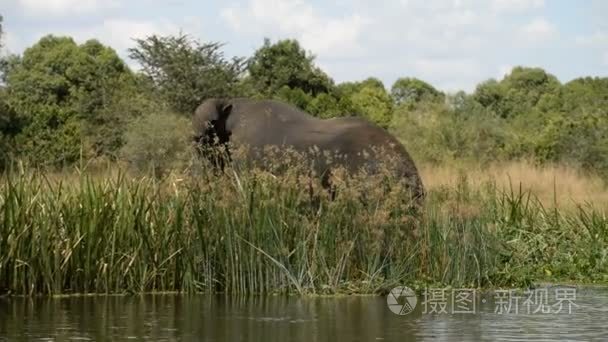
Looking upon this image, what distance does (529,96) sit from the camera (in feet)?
186

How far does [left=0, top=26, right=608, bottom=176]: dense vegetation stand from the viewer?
29469 millimetres

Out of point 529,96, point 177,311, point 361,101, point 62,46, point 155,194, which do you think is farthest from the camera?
point 529,96

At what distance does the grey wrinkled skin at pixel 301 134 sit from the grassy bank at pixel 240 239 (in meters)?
0.85

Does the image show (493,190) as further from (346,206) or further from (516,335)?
(516,335)

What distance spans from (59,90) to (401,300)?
3334 cm

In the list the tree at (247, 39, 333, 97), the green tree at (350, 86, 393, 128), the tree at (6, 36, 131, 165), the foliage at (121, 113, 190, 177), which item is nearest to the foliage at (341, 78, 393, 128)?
the green tree at (350, 86, 393, 128)

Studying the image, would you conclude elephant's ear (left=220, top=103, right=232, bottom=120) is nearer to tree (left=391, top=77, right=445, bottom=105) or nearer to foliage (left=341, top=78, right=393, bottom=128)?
foliage (left=341, top=78, right=393, bottom=128)

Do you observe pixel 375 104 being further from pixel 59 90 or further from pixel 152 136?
pixel 152 136

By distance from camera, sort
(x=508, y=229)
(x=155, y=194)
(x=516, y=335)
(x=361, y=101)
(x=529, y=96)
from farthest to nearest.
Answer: (x=529, y=96), (x=361, y=101), (x=508, y=229), (x=155, y=194), (x=516, y=335)

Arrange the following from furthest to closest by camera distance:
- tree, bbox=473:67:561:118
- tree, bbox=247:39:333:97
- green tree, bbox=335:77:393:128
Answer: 1. tree, bbox=473:67:561:118
2. green tree, bbox=335:77:393:128
3. tree, bbox=247:39:333:97

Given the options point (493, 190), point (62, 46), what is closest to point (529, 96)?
point (62, 46)

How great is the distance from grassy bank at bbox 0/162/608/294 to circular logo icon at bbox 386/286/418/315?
0.42ft

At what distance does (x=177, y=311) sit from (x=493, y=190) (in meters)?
5.25

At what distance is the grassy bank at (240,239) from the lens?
37.5ft
